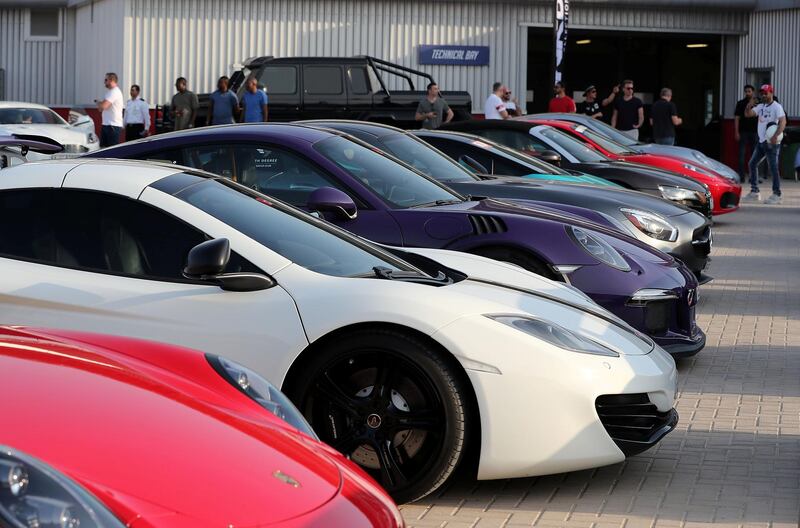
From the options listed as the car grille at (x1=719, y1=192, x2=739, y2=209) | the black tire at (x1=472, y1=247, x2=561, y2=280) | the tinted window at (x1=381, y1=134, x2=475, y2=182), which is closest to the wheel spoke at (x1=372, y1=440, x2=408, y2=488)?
the black tire at (x1=472, y1=247, x2=561, y2=280)

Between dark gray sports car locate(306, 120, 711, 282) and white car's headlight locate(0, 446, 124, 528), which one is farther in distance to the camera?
dark gray sports car locate(306, 120, 711, 282)

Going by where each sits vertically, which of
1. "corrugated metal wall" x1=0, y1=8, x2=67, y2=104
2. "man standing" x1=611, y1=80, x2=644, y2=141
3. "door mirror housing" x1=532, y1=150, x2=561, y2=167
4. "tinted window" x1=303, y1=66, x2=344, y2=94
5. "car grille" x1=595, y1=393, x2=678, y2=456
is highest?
"corrugated metal wall" x1=0, y1=8, x2=67, y2=104

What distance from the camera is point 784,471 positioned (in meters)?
5.53

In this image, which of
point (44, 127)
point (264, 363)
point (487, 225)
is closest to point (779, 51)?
point (44, 127)

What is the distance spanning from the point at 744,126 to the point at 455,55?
684 cm

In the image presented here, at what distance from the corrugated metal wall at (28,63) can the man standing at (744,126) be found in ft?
53.3

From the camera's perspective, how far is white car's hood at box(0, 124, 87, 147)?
67.6 ft

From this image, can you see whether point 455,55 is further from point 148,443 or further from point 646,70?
point 148,443

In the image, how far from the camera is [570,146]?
47.7 ft

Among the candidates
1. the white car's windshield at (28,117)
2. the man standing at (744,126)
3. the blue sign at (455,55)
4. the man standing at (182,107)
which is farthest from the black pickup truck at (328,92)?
the man standing at (744,126)

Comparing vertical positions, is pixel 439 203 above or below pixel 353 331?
above

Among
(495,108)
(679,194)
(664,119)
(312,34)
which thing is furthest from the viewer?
(312,34)

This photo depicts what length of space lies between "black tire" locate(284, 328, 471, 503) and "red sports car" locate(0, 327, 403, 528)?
1.24m

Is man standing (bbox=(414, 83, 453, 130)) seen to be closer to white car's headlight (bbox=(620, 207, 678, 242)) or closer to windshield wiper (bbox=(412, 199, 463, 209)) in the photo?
white car's headlight (bbox=(620, 207, 678, 242))
